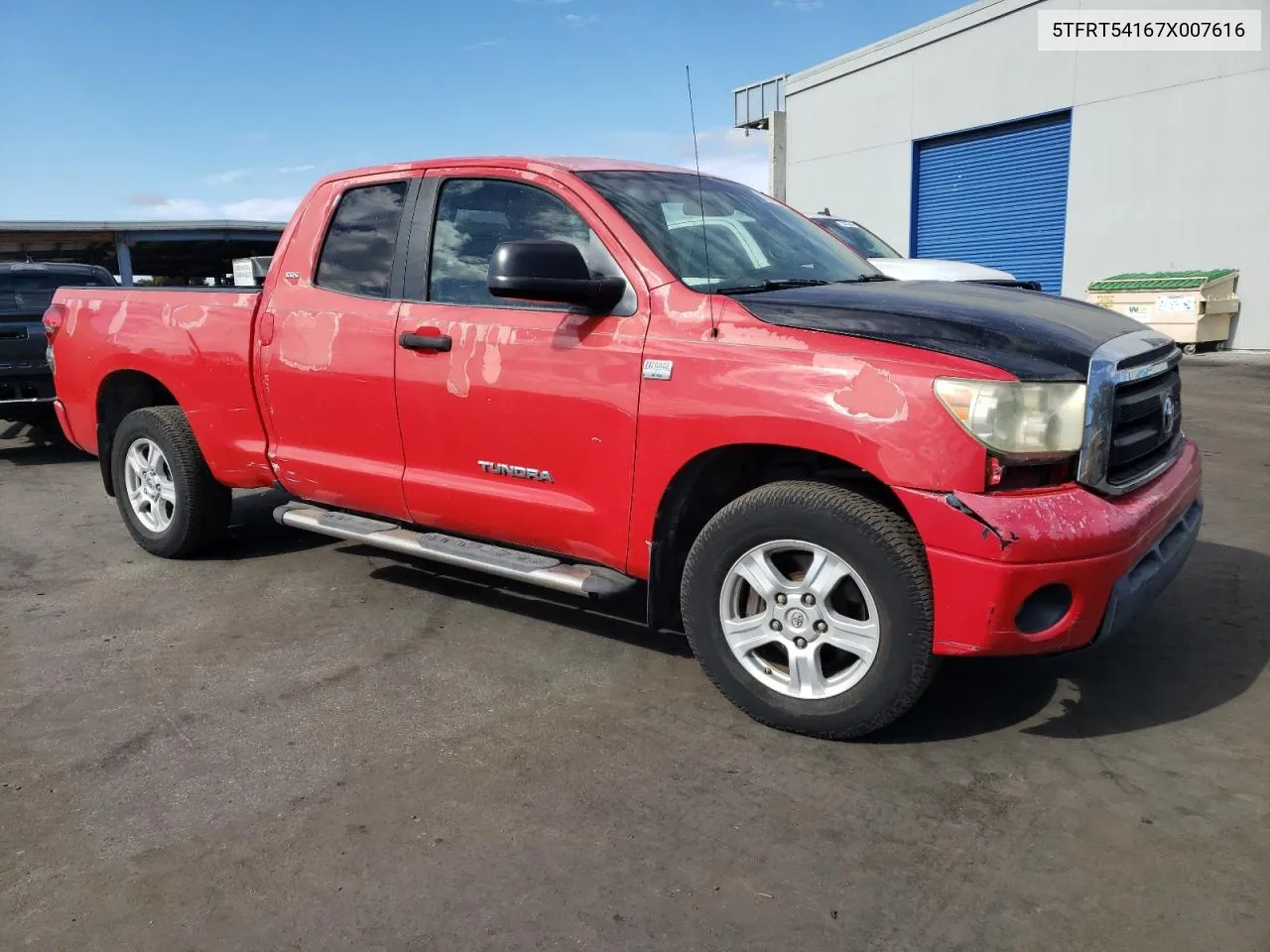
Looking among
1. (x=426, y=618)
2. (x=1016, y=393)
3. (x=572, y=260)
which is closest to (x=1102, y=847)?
(x=1016, y=393)

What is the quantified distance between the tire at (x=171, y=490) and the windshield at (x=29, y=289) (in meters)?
4.19

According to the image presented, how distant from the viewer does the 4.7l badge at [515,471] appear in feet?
12.6

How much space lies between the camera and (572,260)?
3.49m

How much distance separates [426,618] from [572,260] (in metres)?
1.86

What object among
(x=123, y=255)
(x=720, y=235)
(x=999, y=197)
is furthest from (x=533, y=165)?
(x=123, y=255)

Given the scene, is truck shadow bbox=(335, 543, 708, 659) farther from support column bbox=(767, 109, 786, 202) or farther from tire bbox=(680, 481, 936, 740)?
support column bbox=(767, 109, 786, 202)

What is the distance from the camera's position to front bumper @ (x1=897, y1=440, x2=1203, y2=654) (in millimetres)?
2850

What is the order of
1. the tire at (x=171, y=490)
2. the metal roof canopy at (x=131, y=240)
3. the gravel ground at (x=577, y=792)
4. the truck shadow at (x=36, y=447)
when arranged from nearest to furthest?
the gravel ground at (x=577, y=792), the tire at (x=171, y=490), the truck shadow at (x=36, y=447), the metal roof canopy at (x=131, y=240)

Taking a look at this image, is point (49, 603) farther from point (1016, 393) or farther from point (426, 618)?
point (1016, 393)

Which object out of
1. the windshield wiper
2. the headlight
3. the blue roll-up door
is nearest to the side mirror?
the windshield wiper

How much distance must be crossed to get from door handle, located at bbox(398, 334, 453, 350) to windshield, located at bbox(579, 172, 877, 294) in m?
0.83

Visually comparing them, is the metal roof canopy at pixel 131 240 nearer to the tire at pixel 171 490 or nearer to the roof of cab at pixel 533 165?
the tire at pixel 171 490

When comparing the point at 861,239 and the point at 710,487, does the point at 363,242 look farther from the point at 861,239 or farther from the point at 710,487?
the point at 861,239

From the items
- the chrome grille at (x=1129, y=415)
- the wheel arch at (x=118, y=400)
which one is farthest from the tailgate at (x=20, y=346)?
the chrome grille at (x=1129, y=415)
